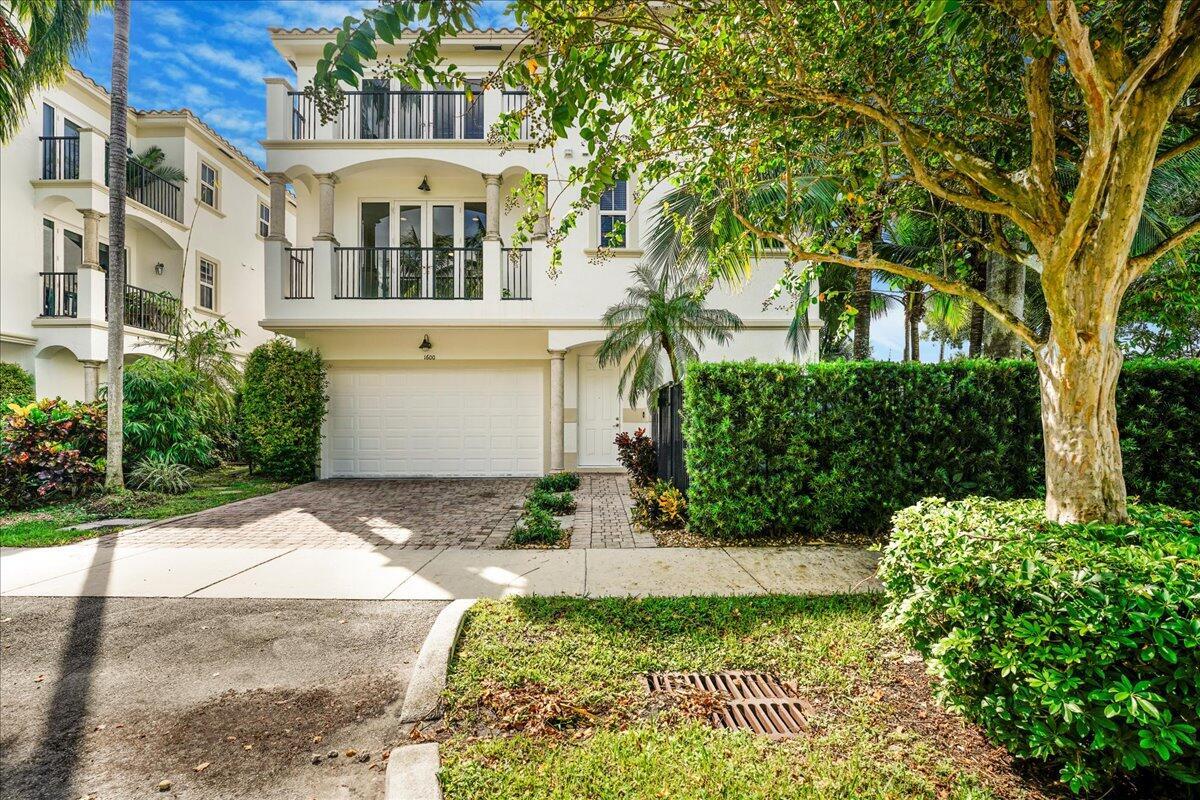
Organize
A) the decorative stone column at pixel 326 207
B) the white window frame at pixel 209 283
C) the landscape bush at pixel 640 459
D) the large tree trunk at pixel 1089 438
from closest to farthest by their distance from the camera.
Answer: the large tree trunk at pixel 1089 438
the landscape bush at pixel 640 459
the decorative stone column at pixel 326 207
the white window frame at pixel 209 283

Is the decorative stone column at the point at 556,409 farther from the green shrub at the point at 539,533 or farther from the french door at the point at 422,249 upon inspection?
the green shrub at the point at 539,533

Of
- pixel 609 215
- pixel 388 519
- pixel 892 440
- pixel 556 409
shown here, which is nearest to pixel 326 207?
pixel 609 215

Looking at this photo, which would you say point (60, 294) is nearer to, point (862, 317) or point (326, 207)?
point (326, 207)

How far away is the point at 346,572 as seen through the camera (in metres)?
5.04

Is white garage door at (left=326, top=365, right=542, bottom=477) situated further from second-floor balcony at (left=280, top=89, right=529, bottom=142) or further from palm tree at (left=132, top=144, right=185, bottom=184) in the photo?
palm tree at (left=132, top=144, right=185, bottom=184)

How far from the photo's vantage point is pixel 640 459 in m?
9.26

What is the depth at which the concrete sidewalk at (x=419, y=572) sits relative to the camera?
453cm

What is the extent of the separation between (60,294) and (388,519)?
12.2 metres

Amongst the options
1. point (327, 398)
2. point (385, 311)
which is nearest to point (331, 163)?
point (385, 311)

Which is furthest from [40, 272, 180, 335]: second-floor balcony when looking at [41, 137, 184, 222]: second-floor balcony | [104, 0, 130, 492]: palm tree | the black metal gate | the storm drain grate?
the storm drain grate

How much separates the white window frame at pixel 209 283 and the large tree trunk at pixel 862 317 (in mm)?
17619

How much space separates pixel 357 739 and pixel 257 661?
1.28 m

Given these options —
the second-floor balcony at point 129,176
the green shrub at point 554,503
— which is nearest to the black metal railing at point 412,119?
the second-floor balcony at point 129,176

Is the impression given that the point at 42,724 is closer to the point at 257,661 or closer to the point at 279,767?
the point at 257,661
